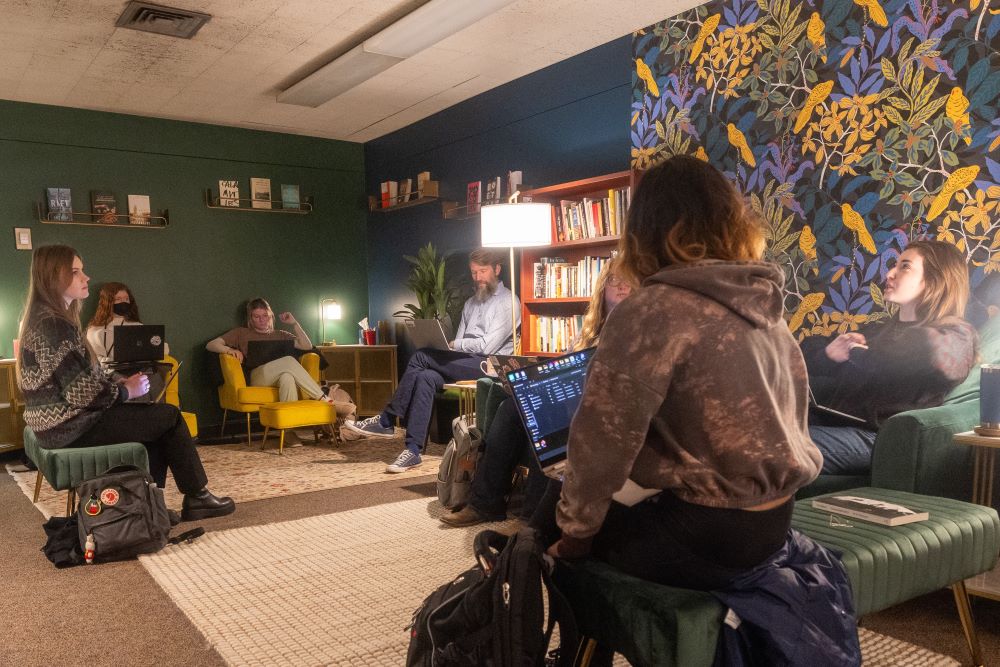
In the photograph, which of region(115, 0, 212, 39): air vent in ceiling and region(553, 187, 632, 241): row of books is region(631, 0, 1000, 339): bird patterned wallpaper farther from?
region(115, 0, 212, 39): air vent in ceiling

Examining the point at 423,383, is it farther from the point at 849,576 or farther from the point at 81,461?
the point at 849,576

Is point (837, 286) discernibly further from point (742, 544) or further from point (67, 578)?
point (67, 578)

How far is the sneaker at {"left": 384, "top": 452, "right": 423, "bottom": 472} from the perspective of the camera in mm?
4805

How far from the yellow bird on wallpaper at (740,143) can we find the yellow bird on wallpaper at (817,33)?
1.83ft

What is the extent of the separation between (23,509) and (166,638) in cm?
226

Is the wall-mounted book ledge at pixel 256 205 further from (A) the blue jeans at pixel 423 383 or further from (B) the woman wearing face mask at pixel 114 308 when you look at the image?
(A) the blue jeans at pixel 423 383

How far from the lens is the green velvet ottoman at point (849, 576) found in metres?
1.46

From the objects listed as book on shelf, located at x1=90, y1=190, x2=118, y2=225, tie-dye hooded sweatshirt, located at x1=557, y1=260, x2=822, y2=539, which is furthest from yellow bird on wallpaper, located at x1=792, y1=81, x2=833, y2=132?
book on shelf, located at x1=90, y1=190, x2=118, y2=225

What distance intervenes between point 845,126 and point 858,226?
0.48 metres

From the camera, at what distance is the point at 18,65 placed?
16.9 feet

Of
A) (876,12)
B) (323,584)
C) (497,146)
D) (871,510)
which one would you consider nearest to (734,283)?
(871,510)

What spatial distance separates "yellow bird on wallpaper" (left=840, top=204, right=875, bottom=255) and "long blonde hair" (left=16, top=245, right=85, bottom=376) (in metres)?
3.54

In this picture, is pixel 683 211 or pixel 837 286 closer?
pixel 683 211

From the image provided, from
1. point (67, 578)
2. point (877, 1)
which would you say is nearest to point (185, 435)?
point (67, 578)
